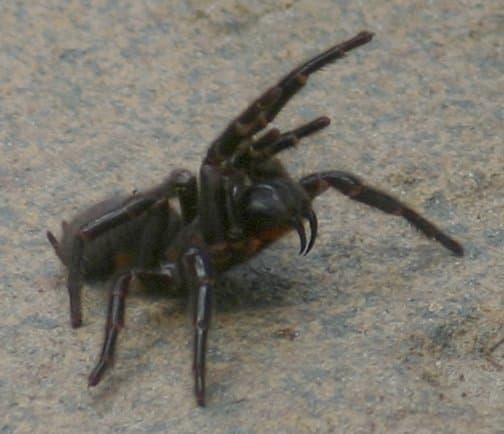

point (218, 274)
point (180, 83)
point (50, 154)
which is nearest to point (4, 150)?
point (50, 154)

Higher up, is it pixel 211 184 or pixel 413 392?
pixel 211 184

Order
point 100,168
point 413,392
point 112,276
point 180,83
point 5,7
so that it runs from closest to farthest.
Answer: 1. point 413,392
2. point 112,276
3. point 100,168
4. point 180,83
5. point 5,7

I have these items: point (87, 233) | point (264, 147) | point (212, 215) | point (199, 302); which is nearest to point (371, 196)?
point (264, 147)

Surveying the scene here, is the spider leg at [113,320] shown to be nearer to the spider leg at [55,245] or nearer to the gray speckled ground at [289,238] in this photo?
the gray speckled ground at [289,238]

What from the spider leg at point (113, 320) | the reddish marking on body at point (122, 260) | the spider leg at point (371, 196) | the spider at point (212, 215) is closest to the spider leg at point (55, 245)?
the spider at point (212, 215)

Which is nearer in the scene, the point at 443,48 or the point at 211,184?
the point at 211,184

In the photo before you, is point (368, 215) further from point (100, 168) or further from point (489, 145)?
point (100, 168)

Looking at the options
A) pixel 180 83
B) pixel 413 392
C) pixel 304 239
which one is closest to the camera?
pixel 413 392
